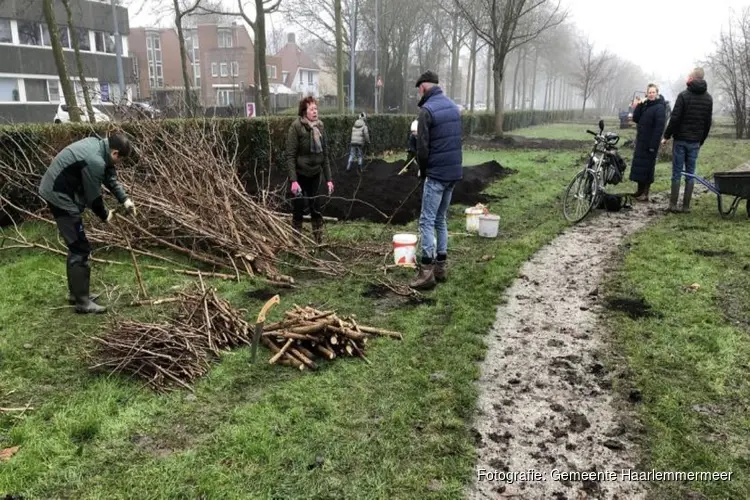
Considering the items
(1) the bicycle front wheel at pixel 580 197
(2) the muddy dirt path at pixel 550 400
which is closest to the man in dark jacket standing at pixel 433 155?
(2) the muddy dirt path at pixel 550 400

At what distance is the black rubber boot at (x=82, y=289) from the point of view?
525 centimetres

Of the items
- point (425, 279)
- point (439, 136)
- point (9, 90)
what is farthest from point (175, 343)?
point (9, 90)

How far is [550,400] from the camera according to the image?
372 centimetres

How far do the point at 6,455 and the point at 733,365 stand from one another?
188 inches

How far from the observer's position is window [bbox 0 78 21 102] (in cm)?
3253

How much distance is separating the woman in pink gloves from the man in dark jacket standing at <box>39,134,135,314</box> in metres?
2.13

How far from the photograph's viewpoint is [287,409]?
362 centimetres

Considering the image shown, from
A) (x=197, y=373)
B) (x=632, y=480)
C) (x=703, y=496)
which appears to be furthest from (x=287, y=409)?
(x=703, y=496)

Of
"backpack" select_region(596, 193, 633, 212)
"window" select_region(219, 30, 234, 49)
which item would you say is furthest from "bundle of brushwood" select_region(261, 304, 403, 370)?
"window" select_region(219, 30, 234, 49)

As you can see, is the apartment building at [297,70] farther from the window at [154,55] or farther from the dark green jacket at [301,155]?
the dark green jacket at [301,155]

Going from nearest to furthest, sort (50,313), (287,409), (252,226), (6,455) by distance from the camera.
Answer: (6,455) < (287,409) < (50,313) < (252,226)

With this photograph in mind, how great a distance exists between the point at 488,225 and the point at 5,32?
36.0m

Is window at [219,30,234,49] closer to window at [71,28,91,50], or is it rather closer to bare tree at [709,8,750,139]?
window at [71,28,91,50]

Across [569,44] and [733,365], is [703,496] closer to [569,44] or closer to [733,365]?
[733,365]
